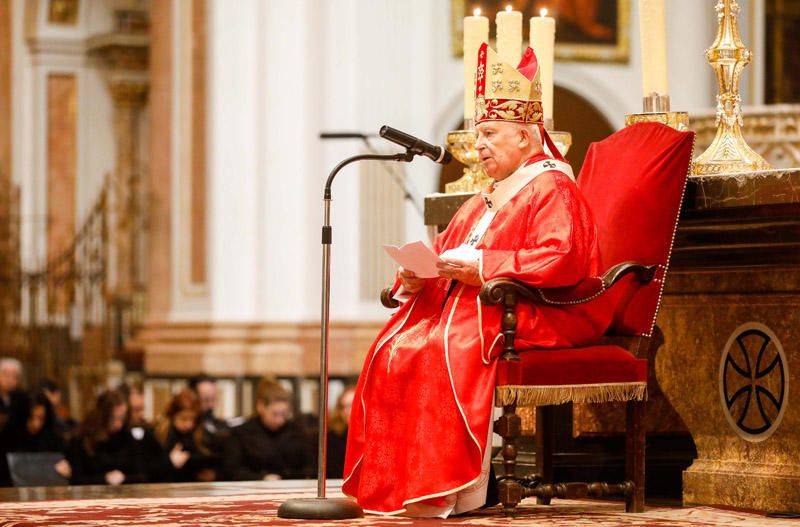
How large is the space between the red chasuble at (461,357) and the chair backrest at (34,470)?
10.8 feet

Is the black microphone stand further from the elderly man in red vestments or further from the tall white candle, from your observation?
the tall white candle

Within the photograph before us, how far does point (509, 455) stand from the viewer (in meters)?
5.11

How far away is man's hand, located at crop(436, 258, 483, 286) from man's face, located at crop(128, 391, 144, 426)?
4.26 metres

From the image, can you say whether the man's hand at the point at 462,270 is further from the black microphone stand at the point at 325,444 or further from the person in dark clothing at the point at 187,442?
the person in dark clothing at the point at 187,442

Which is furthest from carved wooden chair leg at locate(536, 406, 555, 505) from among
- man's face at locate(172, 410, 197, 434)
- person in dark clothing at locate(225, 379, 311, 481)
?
man's face at locate(172, 410, 197, 434)

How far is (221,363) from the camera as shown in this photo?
1198 cm

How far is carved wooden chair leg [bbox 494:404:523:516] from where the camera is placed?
511 cm

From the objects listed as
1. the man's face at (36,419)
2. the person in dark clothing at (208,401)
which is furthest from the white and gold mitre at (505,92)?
the man's face at (36,419)

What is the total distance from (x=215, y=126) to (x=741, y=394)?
7.20 m

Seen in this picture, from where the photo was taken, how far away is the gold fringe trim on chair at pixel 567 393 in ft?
16.7

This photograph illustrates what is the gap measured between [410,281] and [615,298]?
0.66 m

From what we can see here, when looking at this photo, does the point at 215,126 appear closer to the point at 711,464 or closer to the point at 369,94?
the point at 369,94

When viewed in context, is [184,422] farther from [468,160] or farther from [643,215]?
[643,215]

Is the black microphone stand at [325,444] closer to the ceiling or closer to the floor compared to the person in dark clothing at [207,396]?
closer to the ceiling
